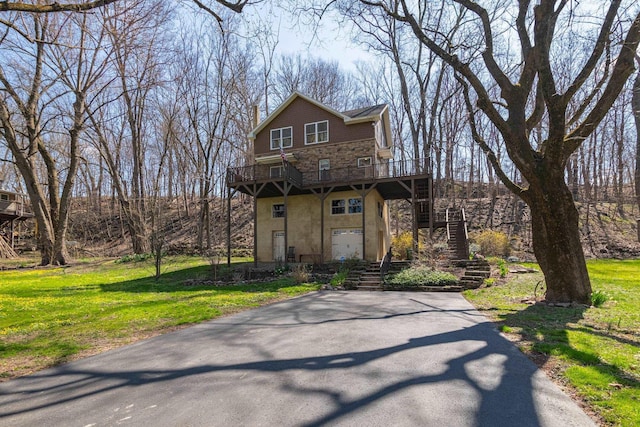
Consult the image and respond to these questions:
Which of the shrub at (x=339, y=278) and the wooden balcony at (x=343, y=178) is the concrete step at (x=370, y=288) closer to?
the shrub at (x=339, y=278)

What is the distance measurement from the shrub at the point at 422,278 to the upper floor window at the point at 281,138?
1232cm

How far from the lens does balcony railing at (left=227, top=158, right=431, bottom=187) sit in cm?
1845

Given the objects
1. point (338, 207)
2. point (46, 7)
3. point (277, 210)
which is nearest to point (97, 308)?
point (46, 7)

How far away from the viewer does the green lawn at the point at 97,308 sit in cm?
575

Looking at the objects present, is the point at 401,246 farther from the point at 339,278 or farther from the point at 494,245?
the point at 339,278

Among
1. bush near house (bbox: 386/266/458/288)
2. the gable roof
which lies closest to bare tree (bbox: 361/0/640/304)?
bush near house (bbox: 386/266/458/288)

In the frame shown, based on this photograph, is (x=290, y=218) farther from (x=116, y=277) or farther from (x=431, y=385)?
(x=431, y=385)

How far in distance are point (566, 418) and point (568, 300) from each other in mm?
6690

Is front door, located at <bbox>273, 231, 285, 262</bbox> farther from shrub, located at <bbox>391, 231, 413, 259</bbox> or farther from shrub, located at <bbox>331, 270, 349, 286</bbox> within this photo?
shrub, located at <bbox>391, 231, 413, 259</bbox>

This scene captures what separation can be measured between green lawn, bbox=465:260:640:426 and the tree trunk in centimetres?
53

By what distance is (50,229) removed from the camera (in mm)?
22531

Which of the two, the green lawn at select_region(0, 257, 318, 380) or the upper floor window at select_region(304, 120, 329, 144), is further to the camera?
the upper floor window at select_region(304, 120, 329, 144)

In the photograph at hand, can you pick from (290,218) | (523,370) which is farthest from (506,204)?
(523,370)

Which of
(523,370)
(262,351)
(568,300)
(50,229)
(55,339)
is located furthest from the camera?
(50,229)
